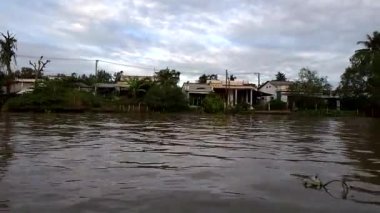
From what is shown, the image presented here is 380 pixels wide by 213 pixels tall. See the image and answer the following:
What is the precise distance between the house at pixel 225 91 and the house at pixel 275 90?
390 centimetres

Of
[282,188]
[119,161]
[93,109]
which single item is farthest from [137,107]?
[282,188]

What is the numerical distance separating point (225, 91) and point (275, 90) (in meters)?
11.7

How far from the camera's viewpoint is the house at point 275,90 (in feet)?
228

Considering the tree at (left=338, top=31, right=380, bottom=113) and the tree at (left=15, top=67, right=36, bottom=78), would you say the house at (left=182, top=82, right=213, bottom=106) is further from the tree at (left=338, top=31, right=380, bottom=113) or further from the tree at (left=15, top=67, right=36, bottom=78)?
the tree at (left=15, top=67, right=36, bottom=78)

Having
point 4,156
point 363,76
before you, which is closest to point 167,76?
point 363,76

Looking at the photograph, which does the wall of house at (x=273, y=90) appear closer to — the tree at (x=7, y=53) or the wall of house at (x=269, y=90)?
the wall of house at (x=269, y=90)

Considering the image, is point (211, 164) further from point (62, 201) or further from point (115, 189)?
point (62, 201)

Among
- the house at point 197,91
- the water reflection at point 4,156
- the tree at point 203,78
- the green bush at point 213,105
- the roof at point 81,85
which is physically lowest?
the water reflection at point 4,156

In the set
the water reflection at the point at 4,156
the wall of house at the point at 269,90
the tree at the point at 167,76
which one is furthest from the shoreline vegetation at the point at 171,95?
the water reflection at the point at 4,156

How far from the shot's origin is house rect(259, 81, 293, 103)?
69.4 meters

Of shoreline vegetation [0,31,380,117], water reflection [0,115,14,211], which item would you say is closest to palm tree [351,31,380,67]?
shoreline vegetation [0,31,380,117]

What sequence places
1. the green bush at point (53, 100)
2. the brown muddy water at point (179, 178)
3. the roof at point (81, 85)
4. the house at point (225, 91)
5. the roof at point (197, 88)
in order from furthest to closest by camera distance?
the roof at point (197, 88), the house at point (225, 91), the roof at point (81, 85), the green bush at point (53, 100), the brown muddy water at point (179, 178)

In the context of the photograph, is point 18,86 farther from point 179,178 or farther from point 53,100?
point 179,178

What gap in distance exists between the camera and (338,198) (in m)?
7.29
